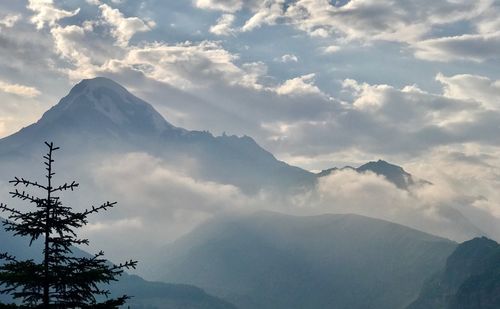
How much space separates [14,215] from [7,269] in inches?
122

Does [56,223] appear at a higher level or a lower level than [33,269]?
higher

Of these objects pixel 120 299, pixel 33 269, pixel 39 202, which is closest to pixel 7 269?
pixel 33 269

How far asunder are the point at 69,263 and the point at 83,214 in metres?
3.07

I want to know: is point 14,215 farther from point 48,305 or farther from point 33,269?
point 48,305

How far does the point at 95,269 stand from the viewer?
1531 inches

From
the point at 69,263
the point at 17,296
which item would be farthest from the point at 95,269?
the point at 17,296

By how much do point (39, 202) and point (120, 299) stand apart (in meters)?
7.48

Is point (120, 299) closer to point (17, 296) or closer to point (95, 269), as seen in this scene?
point (95, 269)

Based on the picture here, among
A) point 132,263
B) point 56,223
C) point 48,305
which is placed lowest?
point 48,305

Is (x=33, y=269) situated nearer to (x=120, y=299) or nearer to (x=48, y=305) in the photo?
(x=48, y=305)

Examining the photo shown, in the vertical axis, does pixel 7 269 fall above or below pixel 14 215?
below

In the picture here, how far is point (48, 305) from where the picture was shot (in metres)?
38.1

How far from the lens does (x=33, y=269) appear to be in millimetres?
37281

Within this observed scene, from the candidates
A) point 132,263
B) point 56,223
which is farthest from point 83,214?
point 132,263
